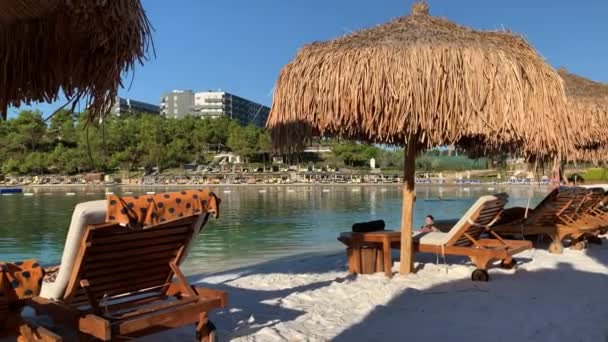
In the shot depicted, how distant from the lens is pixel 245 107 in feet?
405

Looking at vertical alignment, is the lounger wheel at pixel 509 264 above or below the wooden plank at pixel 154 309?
below

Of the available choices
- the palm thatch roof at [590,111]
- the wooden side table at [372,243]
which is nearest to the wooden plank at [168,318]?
the wooden side table at [372,243]

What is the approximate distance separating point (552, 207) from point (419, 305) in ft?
11.4

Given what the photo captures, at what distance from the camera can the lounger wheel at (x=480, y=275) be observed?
16.1ft

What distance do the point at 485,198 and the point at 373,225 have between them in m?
1.23

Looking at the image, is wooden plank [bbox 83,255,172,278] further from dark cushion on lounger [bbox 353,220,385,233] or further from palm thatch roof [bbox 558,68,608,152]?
palm thatch roof [bbox 558,68,608,152]

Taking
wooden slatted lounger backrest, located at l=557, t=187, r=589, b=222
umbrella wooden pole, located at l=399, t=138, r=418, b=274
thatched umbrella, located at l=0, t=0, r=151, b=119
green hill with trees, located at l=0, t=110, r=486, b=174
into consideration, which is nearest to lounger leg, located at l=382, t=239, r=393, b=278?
umbrella wooden pole, located at l=399, t=138, r=418, b=274

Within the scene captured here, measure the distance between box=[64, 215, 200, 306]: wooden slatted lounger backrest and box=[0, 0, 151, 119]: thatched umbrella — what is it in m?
0.68

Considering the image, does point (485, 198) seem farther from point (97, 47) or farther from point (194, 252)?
point (194, 252)

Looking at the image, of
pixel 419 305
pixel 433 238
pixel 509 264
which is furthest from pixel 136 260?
pixel 509 264

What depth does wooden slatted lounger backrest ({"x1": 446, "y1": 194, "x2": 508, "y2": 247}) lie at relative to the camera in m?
4.96

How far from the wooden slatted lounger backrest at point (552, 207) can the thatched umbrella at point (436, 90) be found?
232 centimetres

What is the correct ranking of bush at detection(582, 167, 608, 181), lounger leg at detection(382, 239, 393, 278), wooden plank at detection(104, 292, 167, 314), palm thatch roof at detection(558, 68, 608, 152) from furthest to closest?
bush at detection(582, 167, 608, 181)
palm thatch roof at detection(558, 68, 608, 152)
lounger leg at detection(382, 239, 393, 278)
wooden plank at detection(104, 292, 167, 314)

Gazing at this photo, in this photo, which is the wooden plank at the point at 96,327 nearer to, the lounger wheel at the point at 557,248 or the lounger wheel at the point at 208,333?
the lounger wheel at the point at 208,333
